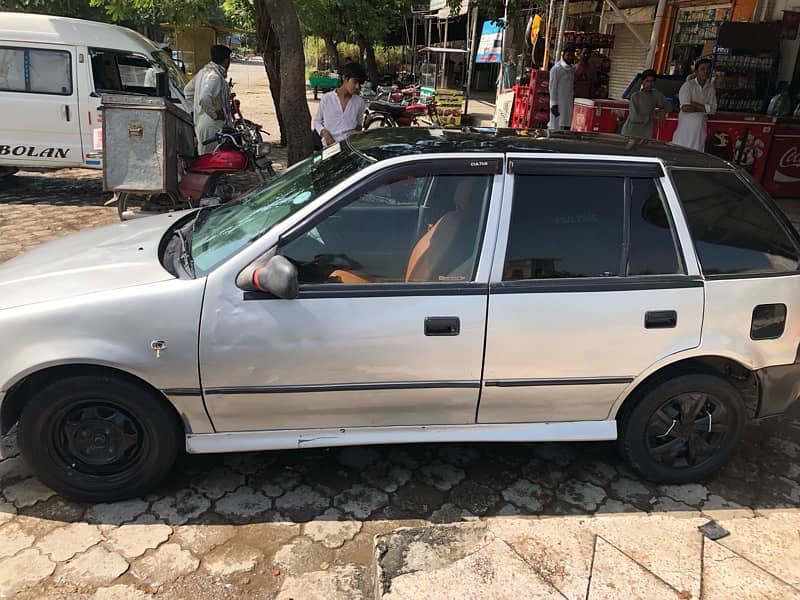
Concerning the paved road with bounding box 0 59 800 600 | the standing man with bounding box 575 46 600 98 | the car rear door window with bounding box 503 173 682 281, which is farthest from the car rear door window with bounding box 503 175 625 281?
the standing man with bounding box 575 46 600 98

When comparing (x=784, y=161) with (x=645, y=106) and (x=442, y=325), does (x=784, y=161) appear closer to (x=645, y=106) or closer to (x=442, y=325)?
(x=645, y=106)

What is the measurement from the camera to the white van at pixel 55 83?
8023 millimetres

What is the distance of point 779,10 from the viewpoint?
9.42 meters

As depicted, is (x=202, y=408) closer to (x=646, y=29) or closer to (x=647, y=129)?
(x=647, y=129)

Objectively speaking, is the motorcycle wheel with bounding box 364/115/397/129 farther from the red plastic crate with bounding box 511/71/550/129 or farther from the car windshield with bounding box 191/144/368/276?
the car windshield with bounding box 191/144/368/276

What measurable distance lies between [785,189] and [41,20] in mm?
10710

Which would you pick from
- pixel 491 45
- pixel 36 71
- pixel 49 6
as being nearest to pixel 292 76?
Answer: pixel 36 71

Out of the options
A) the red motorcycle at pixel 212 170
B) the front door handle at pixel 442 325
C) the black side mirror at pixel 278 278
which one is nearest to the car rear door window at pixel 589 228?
the front door handle at pixel 442 325

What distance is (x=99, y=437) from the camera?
2.81 metres

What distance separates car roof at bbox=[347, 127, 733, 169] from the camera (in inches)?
119

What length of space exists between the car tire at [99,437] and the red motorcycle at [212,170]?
415 cm

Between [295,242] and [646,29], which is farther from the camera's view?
[646,29]

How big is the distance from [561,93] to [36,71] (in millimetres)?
7664

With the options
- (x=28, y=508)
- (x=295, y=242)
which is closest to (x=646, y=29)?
(x=295, y=242)
